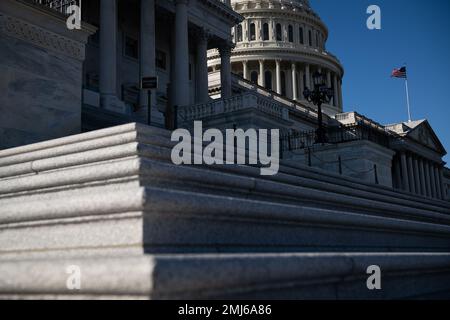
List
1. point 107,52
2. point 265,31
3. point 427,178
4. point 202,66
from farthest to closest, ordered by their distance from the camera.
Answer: point 265,31
point 427,178
point 202,66
point 107,52

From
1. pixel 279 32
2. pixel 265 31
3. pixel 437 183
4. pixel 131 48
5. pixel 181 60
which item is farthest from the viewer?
pixel 279 32

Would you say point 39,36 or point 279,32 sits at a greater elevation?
point 279,32

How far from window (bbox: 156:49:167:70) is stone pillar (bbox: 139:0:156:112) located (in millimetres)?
6617

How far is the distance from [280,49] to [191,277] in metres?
87.6

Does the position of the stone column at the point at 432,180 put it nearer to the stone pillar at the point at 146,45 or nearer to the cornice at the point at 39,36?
the stone pillar at the point at 146,45

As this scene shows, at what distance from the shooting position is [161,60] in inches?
1512

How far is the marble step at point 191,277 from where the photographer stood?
3.91 meters

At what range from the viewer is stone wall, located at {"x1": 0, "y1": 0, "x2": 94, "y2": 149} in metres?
12.4

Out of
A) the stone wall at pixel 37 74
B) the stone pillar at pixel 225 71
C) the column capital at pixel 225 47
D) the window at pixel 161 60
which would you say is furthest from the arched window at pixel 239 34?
the stone wall at pixel 37 74

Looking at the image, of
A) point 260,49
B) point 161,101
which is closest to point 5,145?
point 161,101

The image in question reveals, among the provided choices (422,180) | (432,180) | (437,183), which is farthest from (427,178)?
(437,183)

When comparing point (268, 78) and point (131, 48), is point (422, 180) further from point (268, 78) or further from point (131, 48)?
point (268, 78)

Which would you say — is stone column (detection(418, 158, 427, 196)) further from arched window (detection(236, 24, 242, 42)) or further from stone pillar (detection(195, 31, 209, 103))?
arched window (detection(236, 24, 242, 42))
